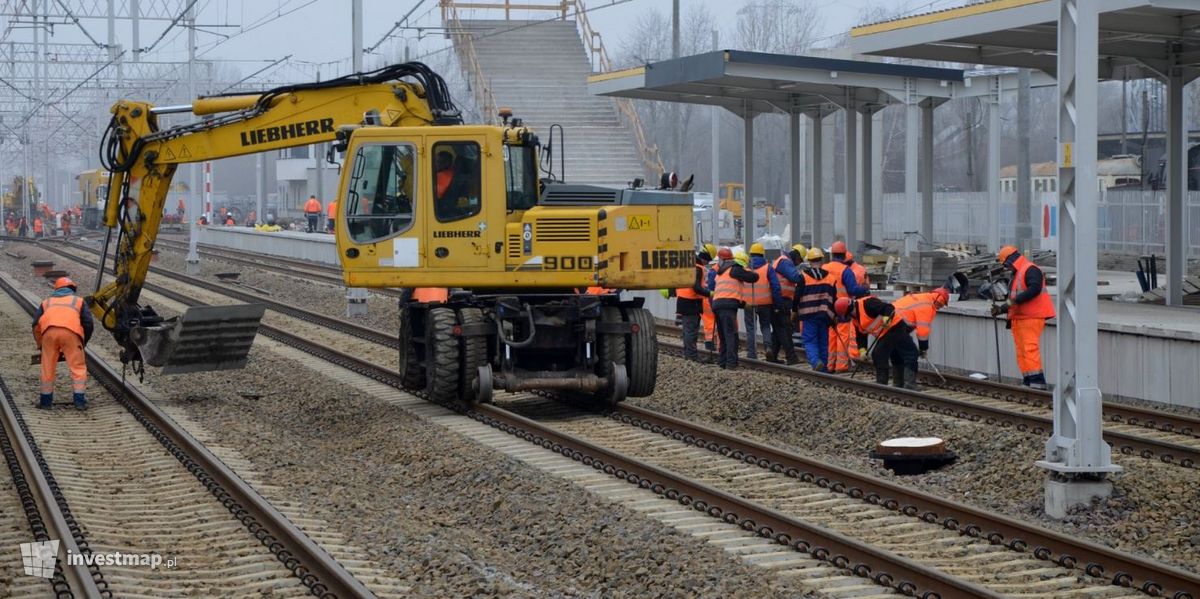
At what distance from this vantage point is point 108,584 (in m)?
8.92

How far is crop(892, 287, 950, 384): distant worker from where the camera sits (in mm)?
16891

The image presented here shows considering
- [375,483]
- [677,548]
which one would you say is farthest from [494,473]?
[677,548]

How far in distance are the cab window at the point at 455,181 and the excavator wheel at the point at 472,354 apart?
1017mm

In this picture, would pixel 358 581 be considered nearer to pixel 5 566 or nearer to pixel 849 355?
pixel 5 566

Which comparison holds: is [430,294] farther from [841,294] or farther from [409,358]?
[841,294]

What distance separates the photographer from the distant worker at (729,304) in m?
18.8

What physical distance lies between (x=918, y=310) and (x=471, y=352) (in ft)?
16.9

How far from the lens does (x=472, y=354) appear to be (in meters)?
15.7

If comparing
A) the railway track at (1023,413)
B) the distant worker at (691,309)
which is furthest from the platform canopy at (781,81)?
the railway track at (1023,413)

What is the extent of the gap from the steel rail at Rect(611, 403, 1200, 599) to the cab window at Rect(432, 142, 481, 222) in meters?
3.10

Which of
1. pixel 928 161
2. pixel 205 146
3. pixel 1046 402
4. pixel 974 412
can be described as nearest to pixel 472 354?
pixel 205 146

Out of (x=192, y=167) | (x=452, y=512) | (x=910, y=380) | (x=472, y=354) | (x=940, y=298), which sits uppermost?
(x=192, y=167)

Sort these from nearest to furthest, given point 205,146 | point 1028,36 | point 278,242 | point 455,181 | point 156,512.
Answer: point 156,512
point 455,181
point 205,146
point 1028,36
point 278,242

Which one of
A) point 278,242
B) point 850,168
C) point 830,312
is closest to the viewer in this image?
point 830,312
